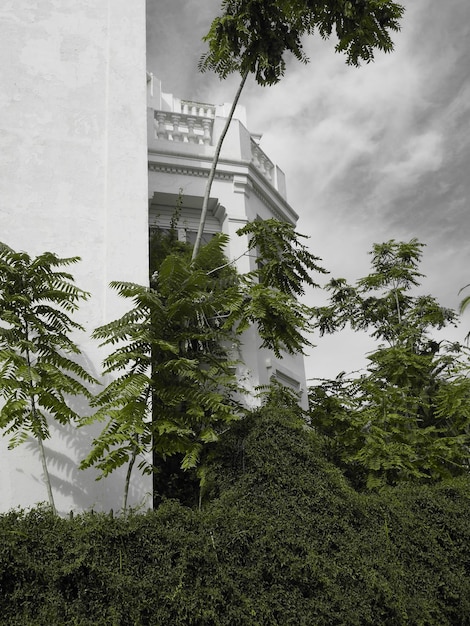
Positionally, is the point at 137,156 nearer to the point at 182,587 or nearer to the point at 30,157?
the point at 30,157

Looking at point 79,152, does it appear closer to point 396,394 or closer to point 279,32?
point 279,32

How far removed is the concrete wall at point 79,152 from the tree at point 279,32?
4.70 feet

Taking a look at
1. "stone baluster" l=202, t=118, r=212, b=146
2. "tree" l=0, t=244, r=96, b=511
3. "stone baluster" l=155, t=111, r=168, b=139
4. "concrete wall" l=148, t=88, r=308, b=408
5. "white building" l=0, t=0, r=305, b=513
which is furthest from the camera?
"stone baluster" l=202, t=118, r=212, b=146

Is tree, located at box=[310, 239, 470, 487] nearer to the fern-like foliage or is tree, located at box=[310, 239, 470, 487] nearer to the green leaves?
the fern-like foliage

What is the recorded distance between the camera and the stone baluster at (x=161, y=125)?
43.5 ft

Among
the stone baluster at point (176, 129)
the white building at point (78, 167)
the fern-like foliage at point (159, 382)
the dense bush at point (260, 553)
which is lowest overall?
the dense bush at point (260, 553)

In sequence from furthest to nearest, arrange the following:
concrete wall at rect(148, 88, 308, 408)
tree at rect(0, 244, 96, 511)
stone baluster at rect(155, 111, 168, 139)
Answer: stone baluster at rect(155, 111, 168, 139) < concrete wall at rect(148, 88, 308, 408) < tree at rect(0, 244, 96, 511)

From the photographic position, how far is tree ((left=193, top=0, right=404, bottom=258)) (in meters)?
11.1

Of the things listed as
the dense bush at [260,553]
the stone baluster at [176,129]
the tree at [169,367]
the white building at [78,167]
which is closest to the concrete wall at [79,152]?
the white building at [78,167]

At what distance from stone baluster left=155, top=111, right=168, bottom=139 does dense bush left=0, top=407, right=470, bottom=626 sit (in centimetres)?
708

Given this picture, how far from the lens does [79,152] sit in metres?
10.2

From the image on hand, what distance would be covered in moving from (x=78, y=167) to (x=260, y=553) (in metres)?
6.47

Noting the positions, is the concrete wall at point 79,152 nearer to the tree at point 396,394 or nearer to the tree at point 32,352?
the tree at point 32,352

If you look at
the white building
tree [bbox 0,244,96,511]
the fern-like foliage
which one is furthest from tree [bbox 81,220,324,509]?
the white building
